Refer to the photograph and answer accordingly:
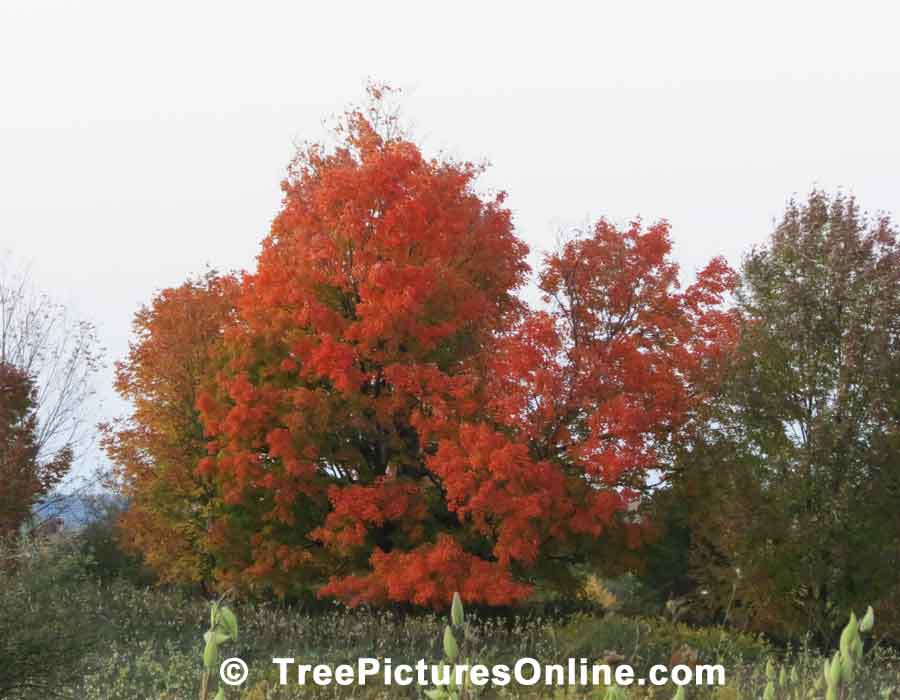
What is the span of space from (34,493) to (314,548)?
6293 millimetres

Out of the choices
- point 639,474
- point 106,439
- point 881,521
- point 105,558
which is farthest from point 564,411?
point 105,558

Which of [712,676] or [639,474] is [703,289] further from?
[712,676]

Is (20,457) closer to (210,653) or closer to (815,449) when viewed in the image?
(815,449)

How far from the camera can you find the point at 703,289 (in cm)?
2234

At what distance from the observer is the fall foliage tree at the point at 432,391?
19.6m

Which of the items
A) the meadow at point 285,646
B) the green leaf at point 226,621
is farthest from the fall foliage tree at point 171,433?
the green leaf at point 226,621

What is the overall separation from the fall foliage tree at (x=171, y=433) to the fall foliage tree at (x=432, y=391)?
121 inches

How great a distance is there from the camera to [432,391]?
69.6ft

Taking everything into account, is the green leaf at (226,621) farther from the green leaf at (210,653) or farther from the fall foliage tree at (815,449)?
the fall foliage tree at (815,449)

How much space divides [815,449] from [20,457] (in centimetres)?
1589

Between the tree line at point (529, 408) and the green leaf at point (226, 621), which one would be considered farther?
the tree line at point (529, 408)

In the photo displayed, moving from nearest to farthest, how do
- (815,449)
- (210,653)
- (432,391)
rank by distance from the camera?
(210,653)
(815,449)
(432,391)

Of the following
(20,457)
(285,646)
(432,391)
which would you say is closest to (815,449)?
(432,391)

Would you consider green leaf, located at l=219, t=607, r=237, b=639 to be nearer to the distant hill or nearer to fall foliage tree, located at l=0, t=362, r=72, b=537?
fall foliage tree, located at l=0, t=362, r=72, b=537
